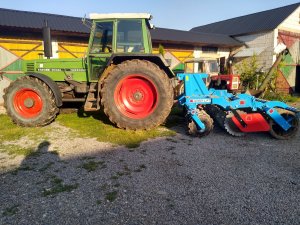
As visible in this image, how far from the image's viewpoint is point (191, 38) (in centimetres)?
1586

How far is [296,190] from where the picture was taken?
321cm

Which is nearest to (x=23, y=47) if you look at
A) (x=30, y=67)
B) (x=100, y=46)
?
(x=30, y=67)

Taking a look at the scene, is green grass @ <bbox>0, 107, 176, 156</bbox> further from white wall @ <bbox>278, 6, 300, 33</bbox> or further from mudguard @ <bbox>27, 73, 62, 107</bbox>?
white wall @ <bbox>278, 6, 300, 33</bbox>

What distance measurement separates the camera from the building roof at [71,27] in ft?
34.8

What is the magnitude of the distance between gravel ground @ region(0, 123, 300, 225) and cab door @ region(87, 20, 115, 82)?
199 centimetres

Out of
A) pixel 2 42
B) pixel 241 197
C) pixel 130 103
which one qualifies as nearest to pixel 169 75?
pixel 130 103

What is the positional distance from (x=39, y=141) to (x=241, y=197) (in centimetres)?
396

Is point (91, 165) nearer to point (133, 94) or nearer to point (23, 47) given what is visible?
point (133, 94)

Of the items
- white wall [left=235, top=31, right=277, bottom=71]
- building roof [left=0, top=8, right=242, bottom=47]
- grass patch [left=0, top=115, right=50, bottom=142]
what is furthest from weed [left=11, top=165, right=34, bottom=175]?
white wall [left=235, top=31, right=277, bottom=71]

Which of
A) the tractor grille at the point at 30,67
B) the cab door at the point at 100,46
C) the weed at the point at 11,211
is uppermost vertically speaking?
the cab door at the point at 100,46

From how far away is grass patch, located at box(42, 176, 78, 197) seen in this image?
123 inches

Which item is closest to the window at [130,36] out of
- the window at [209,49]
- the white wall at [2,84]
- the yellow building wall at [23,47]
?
the yellow building wall at [23,47]

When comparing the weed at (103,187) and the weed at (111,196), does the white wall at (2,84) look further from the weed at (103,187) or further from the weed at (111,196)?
the weed at (111,196)

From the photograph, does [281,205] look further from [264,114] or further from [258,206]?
[264,114]
